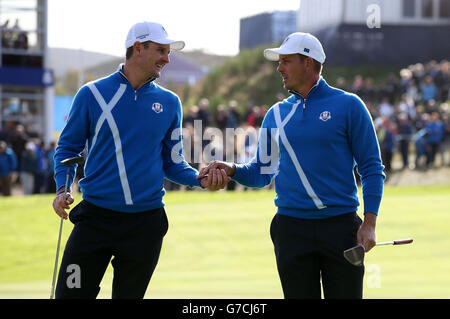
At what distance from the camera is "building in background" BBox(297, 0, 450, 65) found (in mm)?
43688

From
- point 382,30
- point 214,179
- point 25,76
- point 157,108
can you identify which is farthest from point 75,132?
point 382,30

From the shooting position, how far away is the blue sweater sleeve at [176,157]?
5.57 metres

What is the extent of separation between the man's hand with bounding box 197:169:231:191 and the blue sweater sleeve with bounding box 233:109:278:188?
4.5 inches

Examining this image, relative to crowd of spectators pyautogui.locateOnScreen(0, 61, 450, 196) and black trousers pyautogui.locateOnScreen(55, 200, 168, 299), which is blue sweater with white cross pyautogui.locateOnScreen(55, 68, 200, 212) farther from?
crowd of spectators pyautogui.locateOnScreen(0, 61, 450, 196)

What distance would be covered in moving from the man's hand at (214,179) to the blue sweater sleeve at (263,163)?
114 mm

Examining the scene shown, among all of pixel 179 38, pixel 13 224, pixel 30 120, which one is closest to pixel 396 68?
pixel 30 120

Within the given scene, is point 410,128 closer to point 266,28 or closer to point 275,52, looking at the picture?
point 266,28

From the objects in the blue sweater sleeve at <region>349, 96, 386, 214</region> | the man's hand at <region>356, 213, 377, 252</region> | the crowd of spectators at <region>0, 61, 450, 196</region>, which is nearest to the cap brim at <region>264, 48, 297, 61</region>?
the blue sweater sleeve at <region>349, 96, 386, 214</region>

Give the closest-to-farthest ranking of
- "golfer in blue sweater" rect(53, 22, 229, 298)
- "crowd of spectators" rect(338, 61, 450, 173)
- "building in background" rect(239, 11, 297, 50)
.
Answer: "golfer in blue sweater" rect(53, 22, 229, 298)
"crowd of spectators" rect(338, 61, 450, 173)
"building in background" rect(239, 11, 297, 50)

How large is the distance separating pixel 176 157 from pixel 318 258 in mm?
1131

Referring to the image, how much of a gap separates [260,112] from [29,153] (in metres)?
6.37

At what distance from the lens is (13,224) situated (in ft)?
62.1

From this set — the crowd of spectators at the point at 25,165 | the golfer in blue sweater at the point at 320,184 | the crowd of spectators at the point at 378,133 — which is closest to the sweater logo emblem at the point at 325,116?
the golfer in blue sweater at the point at 320,184
